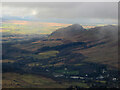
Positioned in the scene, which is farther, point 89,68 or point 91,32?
point 91,32

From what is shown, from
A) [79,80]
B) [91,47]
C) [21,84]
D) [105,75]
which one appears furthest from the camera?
[91,47]

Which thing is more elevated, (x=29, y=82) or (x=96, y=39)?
(x=96, y=39)

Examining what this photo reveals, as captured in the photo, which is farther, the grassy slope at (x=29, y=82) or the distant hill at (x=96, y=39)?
the distant hill at (x=96, y=39)

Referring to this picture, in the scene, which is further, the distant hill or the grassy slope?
the distant hill

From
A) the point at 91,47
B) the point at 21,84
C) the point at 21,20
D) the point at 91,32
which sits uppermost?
the point at 21,20

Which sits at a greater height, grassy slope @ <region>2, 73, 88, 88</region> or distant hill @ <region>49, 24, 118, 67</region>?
distant hill @ <region>49, 24, 118, 67</region>

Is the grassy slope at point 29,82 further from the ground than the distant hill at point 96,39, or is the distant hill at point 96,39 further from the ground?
the distant hill at point 96,39

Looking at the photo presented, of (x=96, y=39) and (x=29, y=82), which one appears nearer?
(x=29, y=82)

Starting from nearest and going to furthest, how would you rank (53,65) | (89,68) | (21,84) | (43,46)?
(21,84) → (89,68) → (53,65) → (43,46)

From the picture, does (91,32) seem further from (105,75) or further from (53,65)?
(105,75)

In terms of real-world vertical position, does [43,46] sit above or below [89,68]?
above

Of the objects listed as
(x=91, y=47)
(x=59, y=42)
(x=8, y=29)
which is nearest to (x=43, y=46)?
(x=59, y=42)
